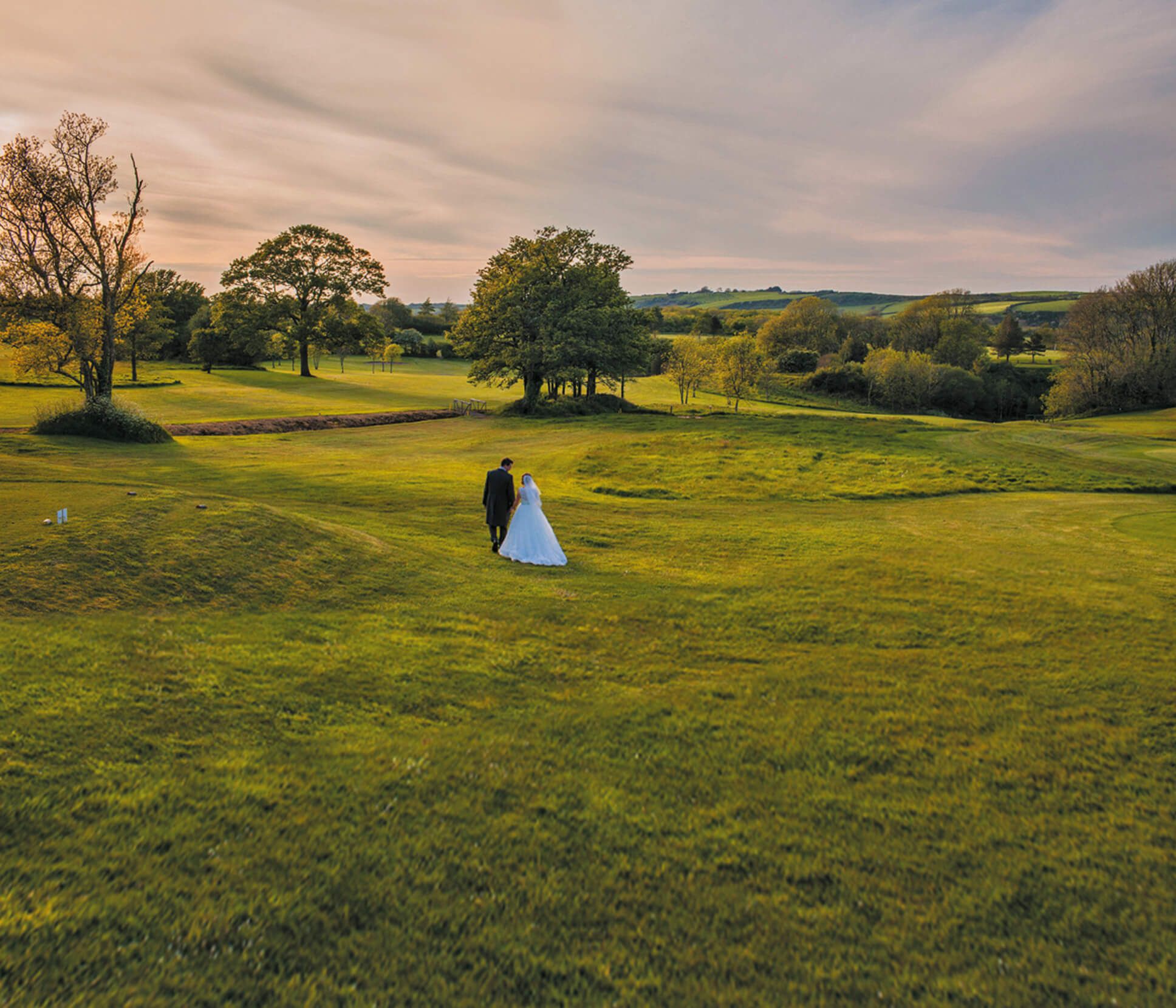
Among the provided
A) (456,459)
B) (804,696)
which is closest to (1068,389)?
(456,459)

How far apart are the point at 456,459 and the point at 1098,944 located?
32487mm

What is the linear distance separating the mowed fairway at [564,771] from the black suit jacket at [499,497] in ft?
3.55

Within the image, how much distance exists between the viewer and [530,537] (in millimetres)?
15125

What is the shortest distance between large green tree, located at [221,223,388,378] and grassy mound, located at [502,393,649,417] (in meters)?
35.2

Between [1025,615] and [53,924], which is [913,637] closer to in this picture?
[1025,615]

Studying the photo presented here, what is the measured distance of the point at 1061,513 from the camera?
2158cm

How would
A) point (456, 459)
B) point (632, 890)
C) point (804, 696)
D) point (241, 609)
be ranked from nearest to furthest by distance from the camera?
point (632, 890) < point (804, 696) < point (241, 609) < point (456, 459)

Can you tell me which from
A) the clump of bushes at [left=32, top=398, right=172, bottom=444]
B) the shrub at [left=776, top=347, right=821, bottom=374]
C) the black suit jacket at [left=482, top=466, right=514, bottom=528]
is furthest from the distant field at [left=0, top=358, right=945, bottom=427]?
the black suit jacket at [left=482, top=466, right=514, bottom=528]

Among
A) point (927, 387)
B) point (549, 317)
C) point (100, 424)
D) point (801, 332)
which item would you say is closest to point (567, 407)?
point (549, 317)

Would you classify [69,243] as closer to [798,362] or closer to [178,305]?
[178,305]

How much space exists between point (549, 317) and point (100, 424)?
111ft

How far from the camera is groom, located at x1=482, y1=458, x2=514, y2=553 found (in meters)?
15.7

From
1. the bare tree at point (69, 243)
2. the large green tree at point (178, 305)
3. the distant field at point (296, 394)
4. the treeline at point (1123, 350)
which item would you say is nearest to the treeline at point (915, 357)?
the treeline at point (1123, 350)

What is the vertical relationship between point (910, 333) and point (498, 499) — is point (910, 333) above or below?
above
